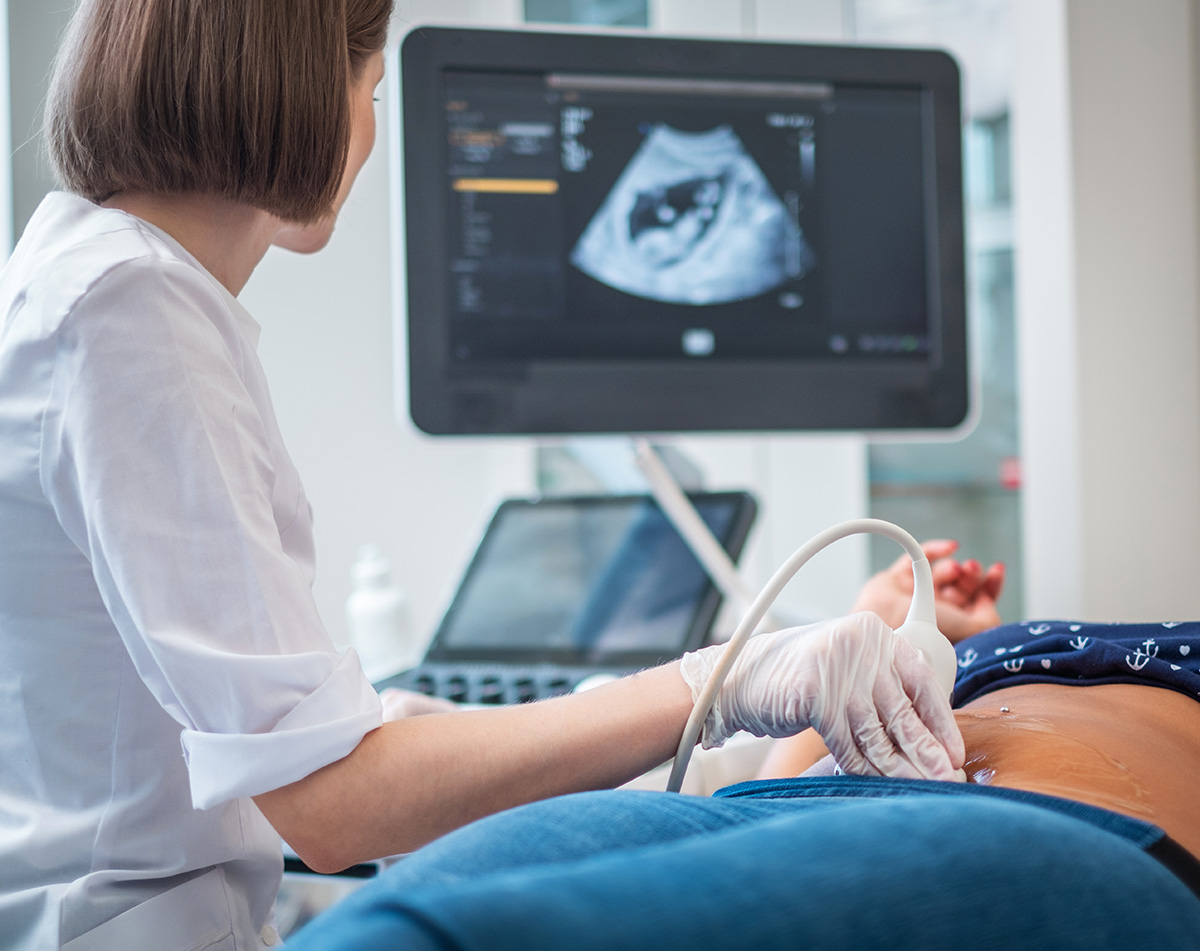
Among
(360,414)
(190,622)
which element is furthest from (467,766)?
(360,414)

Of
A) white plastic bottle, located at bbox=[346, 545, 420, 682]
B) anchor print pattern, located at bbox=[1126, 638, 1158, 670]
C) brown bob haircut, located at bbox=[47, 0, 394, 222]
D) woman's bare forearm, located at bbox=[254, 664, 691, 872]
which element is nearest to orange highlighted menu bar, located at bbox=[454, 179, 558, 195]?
brown bob haircut, located at bbox=[47, 0, 394, 222]

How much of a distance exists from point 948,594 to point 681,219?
0.59m

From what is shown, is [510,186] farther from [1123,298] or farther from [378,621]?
[1123,298]

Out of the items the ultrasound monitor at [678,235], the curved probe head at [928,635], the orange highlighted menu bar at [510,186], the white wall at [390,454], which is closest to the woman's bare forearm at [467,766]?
the curved probe head at [928,635]

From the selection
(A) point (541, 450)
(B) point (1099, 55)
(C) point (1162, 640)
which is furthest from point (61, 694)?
(A) point (541, 450)

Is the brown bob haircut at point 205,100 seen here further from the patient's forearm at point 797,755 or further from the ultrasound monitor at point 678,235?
the patient's forearm at point 797,755

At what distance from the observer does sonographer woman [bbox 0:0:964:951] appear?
579 millimetres

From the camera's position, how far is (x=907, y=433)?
1.27 meters

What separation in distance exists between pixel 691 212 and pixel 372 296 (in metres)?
1.15

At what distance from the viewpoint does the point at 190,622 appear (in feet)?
1.88

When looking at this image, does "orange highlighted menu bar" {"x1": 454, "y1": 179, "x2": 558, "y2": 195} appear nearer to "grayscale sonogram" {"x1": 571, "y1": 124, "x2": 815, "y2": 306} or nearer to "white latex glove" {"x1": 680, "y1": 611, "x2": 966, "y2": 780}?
"grayscale sonogram" {"x1": 571, "y1": 124, "x2": 815, "y2": 306}

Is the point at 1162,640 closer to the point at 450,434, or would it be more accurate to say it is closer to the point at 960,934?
the point at 960,934

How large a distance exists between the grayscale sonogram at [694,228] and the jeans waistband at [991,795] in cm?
74

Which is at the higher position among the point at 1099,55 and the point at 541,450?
the point at 1099,55
